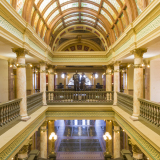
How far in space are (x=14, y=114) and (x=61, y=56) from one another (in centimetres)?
808

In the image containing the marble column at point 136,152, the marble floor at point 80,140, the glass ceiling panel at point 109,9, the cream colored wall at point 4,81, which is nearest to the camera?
the marble column at point 136,152

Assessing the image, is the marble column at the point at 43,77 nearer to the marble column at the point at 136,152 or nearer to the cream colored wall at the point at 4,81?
the cream colored wall at the point at 4,81

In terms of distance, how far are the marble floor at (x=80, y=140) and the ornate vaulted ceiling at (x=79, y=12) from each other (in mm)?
8636

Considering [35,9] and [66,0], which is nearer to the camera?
[35,9]

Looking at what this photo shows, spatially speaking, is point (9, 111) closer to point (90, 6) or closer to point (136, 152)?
point (136, 152)

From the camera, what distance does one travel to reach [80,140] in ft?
41.5

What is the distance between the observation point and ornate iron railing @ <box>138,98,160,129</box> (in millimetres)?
4695

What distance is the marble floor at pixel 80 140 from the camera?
1041 centimetres

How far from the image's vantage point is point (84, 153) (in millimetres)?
10633

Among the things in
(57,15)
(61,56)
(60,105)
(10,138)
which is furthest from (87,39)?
(10,138)

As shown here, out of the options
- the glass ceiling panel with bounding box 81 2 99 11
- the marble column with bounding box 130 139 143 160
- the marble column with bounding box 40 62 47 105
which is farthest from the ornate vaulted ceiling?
the marble column with bounding box 130 139 143 160

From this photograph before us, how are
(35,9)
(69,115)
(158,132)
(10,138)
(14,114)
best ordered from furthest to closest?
(69,115)
(35,9)
(14,114)
(158,132)
(10,138)

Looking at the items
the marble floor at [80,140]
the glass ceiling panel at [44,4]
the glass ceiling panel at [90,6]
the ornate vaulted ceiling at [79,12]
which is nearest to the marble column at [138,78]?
the ornate vaulted ceiling at [79,12]

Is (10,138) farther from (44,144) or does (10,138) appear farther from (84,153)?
(84,153)
